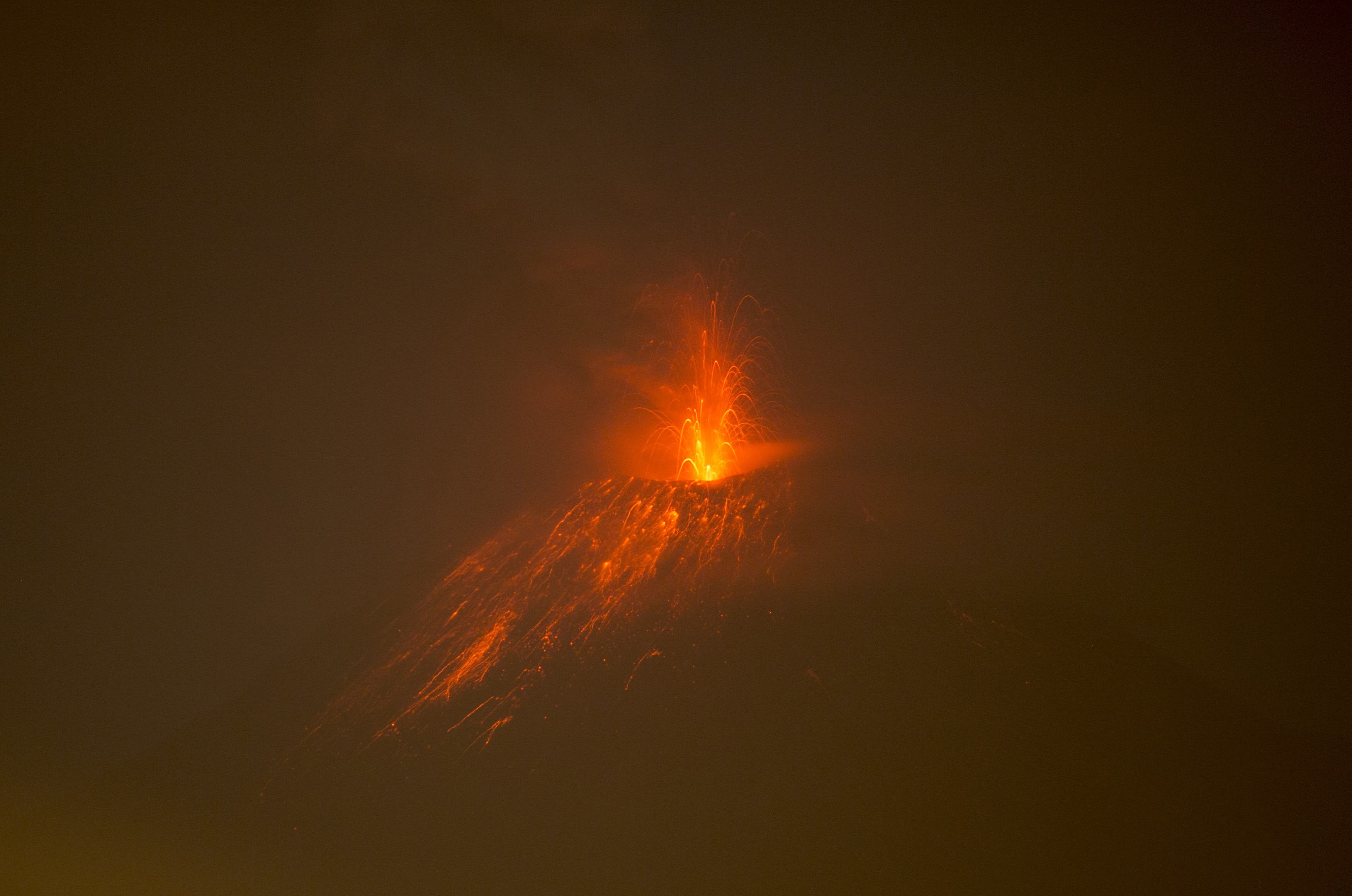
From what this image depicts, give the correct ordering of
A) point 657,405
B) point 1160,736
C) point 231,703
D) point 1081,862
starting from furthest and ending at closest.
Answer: point 657,405 < point 231,703 < point 1160,736 < point 1081,862

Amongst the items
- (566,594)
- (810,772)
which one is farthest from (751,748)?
(566,594)

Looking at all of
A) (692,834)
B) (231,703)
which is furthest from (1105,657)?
(231,703)

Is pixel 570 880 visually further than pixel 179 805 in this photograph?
No

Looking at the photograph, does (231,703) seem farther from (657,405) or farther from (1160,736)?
(1160,736)

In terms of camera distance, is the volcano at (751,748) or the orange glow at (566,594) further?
the orange glow at (566,594)

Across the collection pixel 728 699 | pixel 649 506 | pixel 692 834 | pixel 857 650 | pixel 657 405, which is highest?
pixel 657 405

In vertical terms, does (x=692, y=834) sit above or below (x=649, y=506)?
below

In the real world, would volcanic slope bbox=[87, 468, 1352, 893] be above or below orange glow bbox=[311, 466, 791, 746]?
below

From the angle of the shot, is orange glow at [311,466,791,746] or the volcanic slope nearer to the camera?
the volcanic slope
